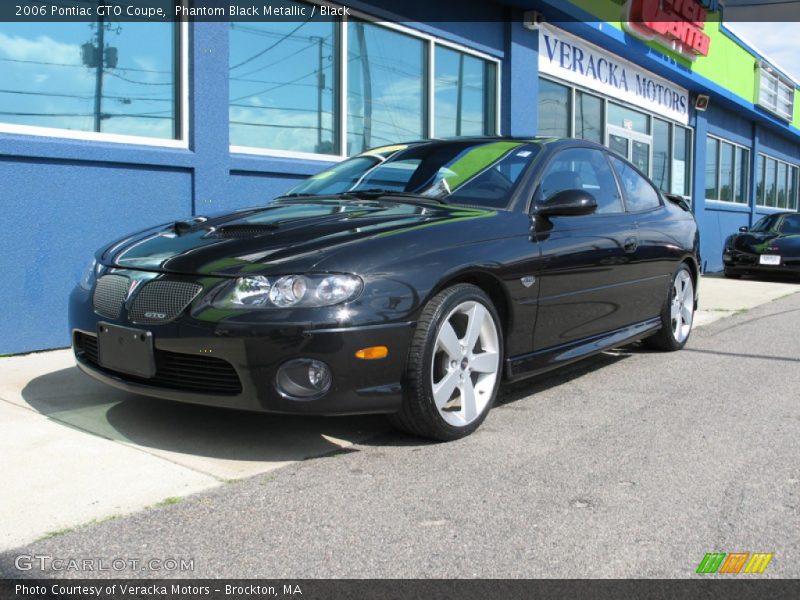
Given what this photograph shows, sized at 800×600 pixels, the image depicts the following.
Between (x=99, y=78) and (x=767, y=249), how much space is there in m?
11.6

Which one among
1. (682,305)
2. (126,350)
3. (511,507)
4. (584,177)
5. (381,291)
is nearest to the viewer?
(511,507)

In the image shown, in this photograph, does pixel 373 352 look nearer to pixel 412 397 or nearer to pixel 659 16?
pixel 412 397

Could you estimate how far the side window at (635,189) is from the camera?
18.1 ft

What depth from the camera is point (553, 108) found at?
12.3 meters

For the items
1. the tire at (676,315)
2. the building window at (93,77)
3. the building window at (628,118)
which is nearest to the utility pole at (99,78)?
the building window at (93,77)

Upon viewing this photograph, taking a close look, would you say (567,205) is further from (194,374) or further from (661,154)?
(661,154)

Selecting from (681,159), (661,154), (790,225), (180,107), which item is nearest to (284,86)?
(180,107)

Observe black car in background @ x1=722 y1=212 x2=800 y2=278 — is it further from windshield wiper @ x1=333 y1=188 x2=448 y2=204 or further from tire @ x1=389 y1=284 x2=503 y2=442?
tire @ x1=389 y1=284 x2=503 y2=442

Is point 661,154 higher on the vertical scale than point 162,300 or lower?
higher

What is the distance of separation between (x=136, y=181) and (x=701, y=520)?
4967mm

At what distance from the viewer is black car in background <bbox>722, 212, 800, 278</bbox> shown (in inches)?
539

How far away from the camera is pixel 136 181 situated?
629cm

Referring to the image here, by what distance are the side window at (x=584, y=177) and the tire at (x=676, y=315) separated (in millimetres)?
1053

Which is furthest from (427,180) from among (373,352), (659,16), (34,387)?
(659,16)
